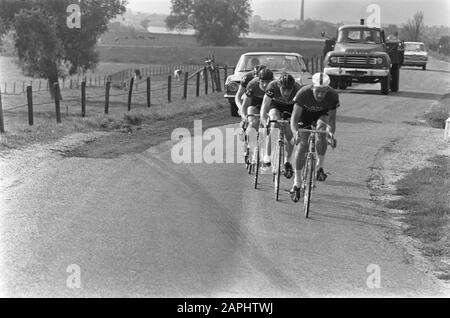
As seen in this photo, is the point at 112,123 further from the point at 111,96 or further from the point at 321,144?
the point at 111,96

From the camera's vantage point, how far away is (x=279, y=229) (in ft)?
28.9

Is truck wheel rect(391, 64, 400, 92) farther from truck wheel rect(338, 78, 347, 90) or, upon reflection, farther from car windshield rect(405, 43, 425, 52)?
car windshield rect(405, 43, 425, 52)

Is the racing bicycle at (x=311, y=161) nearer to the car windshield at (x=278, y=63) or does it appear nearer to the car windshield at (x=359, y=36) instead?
the car windshield at (x=278, y=63)

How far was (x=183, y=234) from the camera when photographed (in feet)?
27.5

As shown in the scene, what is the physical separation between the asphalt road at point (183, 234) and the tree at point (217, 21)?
95927mm

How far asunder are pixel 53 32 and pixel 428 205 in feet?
146

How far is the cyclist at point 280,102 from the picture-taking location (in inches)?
423

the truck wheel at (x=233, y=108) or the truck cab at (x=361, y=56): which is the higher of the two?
the truck cab at (x=361, y=56)

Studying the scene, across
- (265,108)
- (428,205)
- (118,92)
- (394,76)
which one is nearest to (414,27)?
(118,92)

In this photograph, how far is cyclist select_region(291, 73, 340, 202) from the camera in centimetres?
977

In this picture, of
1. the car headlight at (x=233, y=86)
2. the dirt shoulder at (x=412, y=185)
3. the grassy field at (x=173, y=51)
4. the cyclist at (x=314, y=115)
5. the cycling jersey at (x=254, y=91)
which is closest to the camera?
the dirt shoulder at (x=412, y=185)

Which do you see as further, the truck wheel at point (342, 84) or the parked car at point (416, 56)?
the parked car at point (416, 56)

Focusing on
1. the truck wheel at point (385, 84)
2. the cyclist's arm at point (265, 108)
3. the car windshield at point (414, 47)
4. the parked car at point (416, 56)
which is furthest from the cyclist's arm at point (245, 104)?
the car windshield at point (414, 47)

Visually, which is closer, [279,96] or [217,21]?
[279,96]
